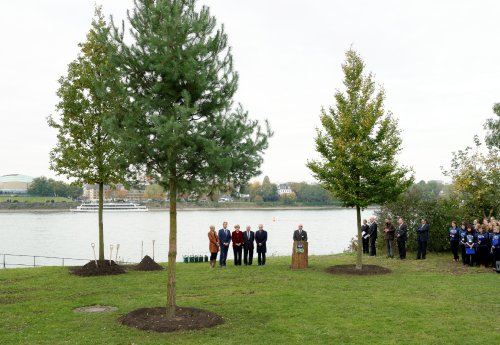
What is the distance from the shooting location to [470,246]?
21.0 m

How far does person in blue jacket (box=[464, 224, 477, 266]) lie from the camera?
21031 millimetres

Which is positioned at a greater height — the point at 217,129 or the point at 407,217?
the point at 217,129

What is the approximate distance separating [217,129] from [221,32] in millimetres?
2423

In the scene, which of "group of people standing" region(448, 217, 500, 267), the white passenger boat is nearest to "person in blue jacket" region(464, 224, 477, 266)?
"group of people standing" region(448, 217, 500, 267)

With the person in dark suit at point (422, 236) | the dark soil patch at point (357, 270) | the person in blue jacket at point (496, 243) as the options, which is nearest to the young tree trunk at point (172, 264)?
the dark soil patch at point (357, 270)

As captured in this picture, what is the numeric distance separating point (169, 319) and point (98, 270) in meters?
9.02

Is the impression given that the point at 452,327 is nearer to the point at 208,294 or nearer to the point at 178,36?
the point at 208,294

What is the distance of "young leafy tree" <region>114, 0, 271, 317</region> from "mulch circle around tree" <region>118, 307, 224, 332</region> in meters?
0.34

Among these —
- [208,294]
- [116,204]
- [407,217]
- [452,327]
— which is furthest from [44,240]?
[116,204]

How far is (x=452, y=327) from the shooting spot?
10.8 m

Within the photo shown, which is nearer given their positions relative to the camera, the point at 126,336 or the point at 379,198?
the point at 126,336

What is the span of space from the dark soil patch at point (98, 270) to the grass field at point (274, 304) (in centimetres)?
50

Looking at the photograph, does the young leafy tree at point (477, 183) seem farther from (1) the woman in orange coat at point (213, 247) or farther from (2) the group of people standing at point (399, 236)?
(1) the woman in orange coat at point (213, 247)

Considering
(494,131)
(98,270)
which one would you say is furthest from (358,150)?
(494,131)
